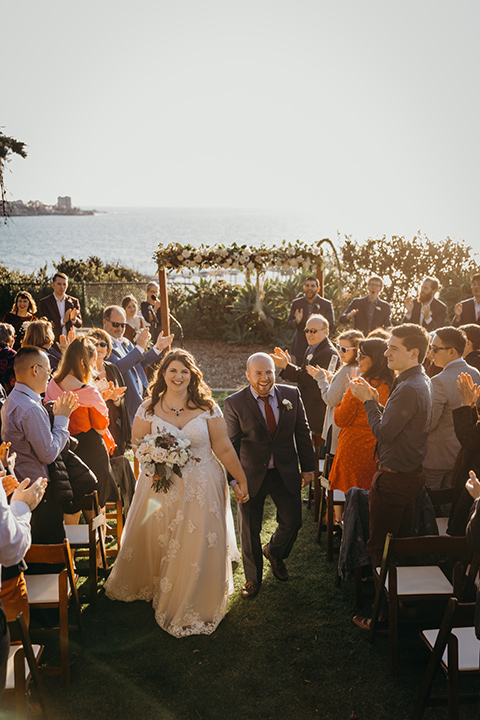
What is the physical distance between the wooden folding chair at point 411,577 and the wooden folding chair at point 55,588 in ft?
6.67

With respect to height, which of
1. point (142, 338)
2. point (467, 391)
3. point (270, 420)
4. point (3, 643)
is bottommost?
point (3, 643)

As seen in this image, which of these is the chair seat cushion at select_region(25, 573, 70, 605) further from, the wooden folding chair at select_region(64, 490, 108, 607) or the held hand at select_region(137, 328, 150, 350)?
the held hand at select_region(137, 328, 150, 350)

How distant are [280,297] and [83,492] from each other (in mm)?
11650

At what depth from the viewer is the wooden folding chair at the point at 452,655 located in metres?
2.88

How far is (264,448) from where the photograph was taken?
4.57 meters

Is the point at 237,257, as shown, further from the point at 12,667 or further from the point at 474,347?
the point at 12,667

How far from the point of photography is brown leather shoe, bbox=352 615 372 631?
4158 millimetres

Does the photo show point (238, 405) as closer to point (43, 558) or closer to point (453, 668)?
point (43, 558)

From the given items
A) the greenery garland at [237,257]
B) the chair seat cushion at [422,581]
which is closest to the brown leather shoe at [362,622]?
the chair seat cushion at [422,581]

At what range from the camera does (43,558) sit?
3.38m

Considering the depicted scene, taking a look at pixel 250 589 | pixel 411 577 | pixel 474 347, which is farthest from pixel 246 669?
pixel 474 347

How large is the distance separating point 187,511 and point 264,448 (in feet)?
2.72

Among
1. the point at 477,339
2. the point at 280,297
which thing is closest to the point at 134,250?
the point at 280,297

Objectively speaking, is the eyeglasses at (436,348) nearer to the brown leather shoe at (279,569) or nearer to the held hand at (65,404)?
the brown leather shoe at (279,569)
